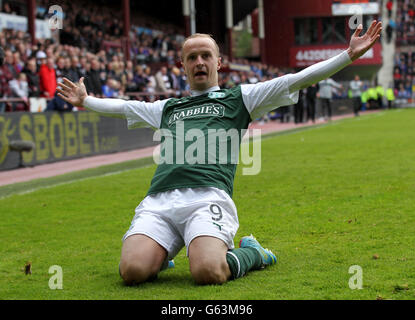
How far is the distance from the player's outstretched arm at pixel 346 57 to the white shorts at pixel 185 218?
0.99 metres

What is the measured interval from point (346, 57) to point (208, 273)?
5.52 ft

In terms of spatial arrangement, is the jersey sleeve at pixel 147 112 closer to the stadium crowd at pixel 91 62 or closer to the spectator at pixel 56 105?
the stadium crowd at pixel 91 62

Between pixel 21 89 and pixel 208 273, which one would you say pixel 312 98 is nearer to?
pixel 21 89

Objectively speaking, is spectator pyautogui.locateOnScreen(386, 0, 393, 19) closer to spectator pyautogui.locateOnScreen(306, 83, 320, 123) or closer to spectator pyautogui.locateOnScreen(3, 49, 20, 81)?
spectator pyautogui.locateOnScreen(306, 83, 320, 123)

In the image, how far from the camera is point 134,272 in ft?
15.5

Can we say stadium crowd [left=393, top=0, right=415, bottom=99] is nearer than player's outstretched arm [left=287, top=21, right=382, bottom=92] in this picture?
No

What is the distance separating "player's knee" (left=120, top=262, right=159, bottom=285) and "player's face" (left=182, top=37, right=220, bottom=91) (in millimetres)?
1386

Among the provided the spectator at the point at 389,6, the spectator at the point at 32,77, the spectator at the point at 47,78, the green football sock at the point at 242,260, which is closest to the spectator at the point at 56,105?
the spectator at the point at 47,78

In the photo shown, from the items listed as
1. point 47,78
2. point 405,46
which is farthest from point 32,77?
point 405,46

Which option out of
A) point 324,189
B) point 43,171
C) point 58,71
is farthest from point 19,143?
point 324,189

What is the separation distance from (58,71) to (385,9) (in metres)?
50.9

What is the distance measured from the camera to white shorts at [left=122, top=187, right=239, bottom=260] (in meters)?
4.85

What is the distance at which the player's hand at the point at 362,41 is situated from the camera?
187 inches

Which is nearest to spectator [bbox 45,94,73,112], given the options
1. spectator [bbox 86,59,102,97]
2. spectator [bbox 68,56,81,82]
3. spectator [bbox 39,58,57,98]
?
spectator [bbox 39,58,57,98]
